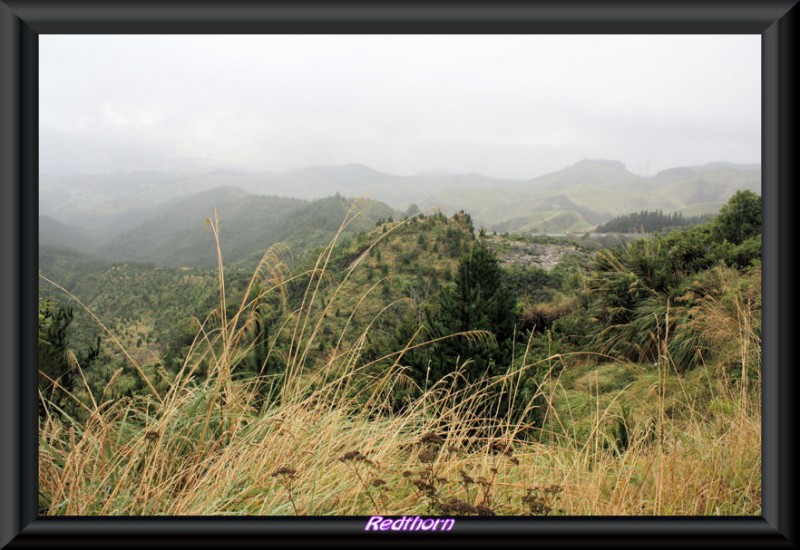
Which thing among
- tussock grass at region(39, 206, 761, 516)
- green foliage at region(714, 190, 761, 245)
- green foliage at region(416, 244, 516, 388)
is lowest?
tussock grass at region(39, 206, 761, 516)

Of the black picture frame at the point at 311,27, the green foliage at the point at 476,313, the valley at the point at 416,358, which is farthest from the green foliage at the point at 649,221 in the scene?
the black picture frame at the point at 311,27

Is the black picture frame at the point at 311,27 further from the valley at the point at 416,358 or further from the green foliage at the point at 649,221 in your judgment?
the green foliage at the point at 649,221

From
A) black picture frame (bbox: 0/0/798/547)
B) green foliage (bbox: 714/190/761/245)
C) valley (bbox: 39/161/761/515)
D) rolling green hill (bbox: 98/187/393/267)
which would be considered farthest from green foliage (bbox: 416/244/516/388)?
green foliage (bbox: 714/190/761/245)

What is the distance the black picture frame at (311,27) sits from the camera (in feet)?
4.33

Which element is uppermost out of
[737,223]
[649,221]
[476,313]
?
[649,221]

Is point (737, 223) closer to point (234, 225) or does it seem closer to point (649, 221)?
point (649, 221)

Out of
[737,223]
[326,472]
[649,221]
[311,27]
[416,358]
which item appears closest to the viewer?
[311,27]

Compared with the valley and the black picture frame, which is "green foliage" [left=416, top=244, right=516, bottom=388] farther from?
the black picture frame

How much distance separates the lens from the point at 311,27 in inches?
54.5

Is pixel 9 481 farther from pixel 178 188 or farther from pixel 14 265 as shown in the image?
pixel 178 188

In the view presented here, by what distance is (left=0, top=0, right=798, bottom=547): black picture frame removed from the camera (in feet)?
4.33

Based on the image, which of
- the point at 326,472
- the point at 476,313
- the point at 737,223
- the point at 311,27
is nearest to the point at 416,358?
the point at 476,313

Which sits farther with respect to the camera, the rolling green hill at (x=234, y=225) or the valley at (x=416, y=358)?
the rolling green hill at (x=234, y=225)
